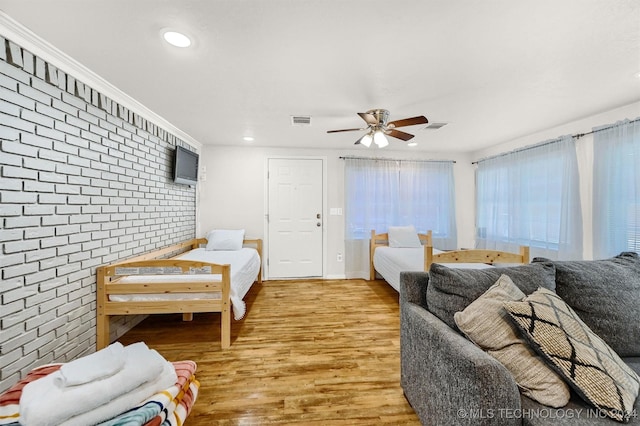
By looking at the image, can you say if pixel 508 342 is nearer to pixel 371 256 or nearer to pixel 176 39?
pixel 176 39

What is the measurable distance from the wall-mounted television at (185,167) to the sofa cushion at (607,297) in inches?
148

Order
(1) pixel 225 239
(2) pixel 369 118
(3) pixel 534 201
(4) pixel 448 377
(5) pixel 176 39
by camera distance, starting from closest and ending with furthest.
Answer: (4) pixel 448 377 < (5) pixel 176 39 < (2) pixel 369 118 < (3) pixel 534 201 < (1) pixel 225 239

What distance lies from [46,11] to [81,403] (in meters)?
1.88

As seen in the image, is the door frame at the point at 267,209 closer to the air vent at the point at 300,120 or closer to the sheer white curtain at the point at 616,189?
the air vent at the point at 300,120

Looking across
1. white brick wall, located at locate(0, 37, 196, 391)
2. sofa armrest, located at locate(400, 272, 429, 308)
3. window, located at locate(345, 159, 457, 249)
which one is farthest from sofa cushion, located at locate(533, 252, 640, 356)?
white brick wall, located at locate(0, 37, 196, 391)

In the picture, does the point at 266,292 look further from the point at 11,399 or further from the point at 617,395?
the point at 617,395

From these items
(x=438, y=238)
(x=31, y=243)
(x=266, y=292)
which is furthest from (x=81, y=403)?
(x=438, y=238)

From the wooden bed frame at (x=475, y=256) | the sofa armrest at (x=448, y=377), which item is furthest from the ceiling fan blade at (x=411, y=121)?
the sofa armrest at (x=448, y=377)

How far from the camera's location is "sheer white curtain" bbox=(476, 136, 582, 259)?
9.26ft

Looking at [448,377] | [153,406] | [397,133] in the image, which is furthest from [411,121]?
[153,406]

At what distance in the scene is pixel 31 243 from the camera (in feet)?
4.94

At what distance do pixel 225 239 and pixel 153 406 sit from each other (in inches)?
115

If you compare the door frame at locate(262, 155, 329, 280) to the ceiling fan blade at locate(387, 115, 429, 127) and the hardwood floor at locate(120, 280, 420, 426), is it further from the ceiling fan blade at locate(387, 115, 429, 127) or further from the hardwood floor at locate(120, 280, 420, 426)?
the ceiling fan blade at locate(387, 115, 429, 127)

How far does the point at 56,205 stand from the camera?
1673mm
